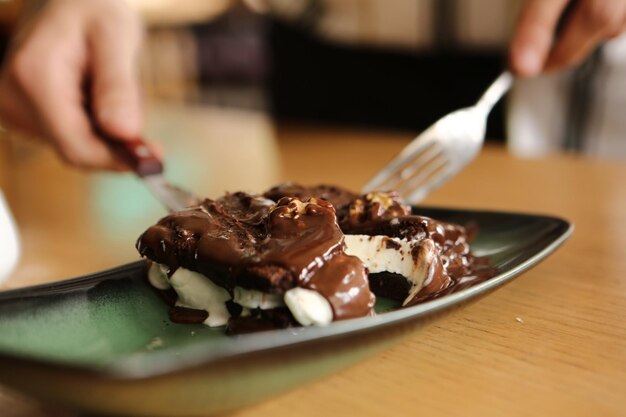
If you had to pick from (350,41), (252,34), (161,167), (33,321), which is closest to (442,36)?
(350,41)

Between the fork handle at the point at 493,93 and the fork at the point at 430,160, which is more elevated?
the fork handle at the point at 493,93

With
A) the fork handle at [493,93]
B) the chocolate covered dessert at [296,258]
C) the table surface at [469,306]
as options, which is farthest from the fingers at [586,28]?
the chocolate covered dessert at [296,258]

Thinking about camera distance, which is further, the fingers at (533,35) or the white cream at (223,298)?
the fingers at (533,35)

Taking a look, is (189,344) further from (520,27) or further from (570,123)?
(570,123)

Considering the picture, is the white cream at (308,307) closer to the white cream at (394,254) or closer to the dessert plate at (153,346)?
the dessert plate at (153,346)

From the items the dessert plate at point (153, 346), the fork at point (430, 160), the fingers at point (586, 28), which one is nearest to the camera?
the dessert plate at point (153, 346)

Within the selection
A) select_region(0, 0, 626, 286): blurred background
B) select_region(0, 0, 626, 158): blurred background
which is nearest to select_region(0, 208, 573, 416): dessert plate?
select_region(0, 0, 626, 286): blurred background

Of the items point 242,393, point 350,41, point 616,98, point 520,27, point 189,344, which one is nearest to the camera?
point 242,393

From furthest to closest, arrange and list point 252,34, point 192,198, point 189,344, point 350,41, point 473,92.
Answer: point 252,34
point 350,41
point 473,92
point 192,198
point 189,344
